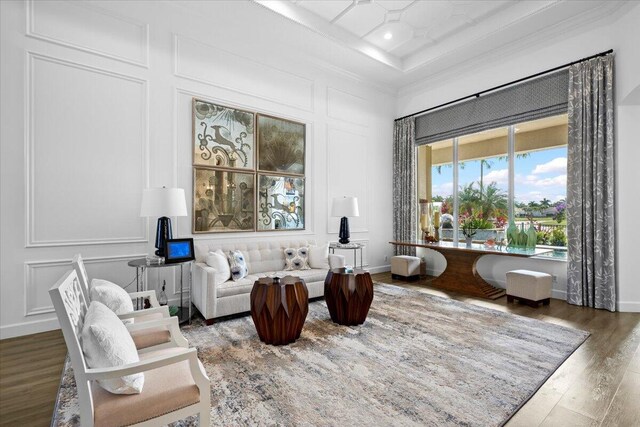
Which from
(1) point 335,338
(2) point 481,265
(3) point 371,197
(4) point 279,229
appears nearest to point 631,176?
(2) point 481,265

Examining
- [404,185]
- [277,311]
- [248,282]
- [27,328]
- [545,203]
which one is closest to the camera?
[277,311]

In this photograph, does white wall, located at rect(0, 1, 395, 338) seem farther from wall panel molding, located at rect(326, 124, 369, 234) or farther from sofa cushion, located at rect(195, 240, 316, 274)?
wall panel molding, located at rect(326, 124, 369, 234)

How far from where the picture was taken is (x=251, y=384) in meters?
2.16

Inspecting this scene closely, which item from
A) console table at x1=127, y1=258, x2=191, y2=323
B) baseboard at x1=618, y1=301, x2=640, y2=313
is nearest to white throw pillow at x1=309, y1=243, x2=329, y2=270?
console table at x1=127, y1=258, x2=191, y2=323

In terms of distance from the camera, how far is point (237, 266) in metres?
3.72

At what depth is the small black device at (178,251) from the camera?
3.33 meters

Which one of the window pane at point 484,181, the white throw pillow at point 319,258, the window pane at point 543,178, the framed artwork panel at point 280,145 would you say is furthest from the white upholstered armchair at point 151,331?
the window pane at point 543,178

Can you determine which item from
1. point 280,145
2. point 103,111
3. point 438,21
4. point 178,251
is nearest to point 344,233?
point 280,145

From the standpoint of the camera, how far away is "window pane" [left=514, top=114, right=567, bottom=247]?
4.59 m

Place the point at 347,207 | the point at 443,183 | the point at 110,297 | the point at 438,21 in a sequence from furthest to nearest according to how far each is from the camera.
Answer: the point at 443,183
the point at 347,207
the point at 438,21
the point at 110,297

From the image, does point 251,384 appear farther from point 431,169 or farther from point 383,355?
point 431,169

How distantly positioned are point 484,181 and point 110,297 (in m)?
5.45

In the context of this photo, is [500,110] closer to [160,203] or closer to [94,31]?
[160,203]

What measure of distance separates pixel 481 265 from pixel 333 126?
11.1 ft
